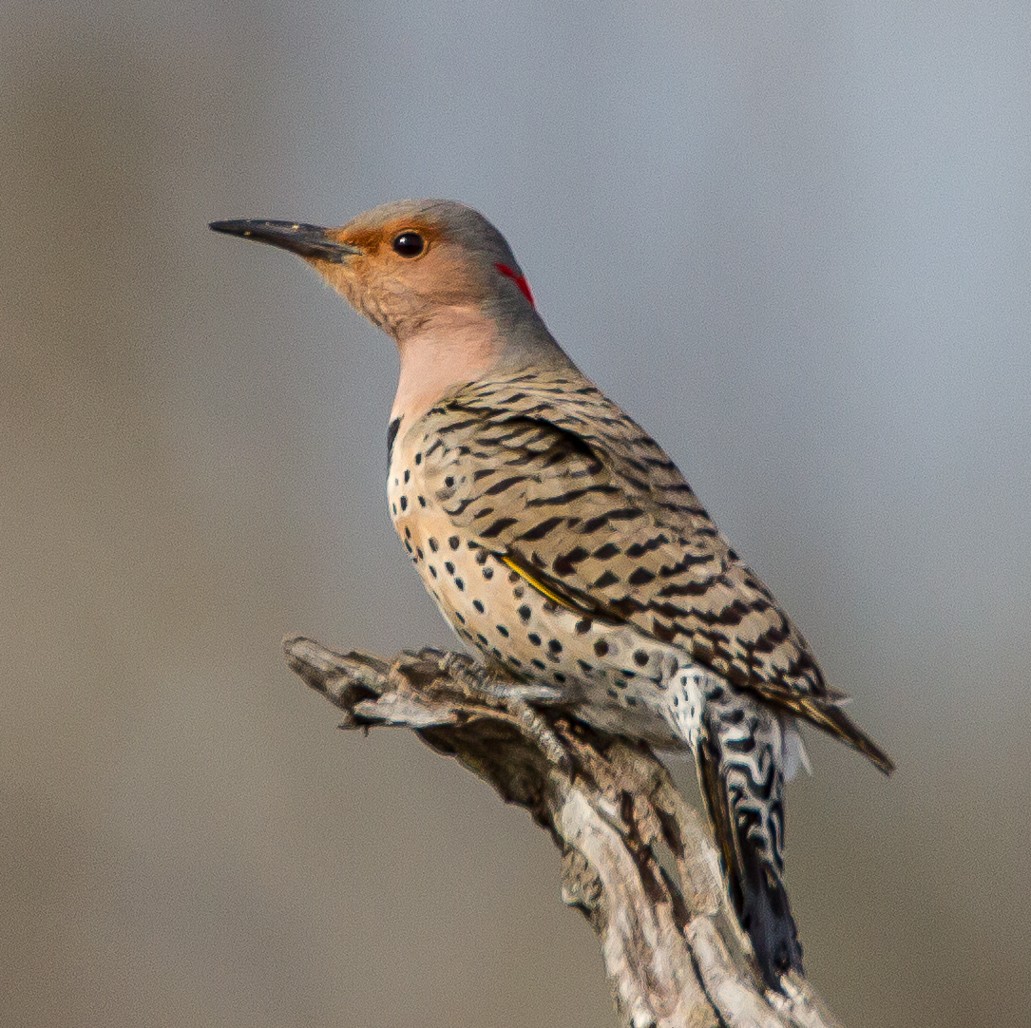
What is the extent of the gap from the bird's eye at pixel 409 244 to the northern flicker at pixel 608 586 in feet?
0.97

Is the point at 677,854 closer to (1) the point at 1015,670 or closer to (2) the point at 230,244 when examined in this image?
(1) the point at 1015,670

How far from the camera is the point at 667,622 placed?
124 inches

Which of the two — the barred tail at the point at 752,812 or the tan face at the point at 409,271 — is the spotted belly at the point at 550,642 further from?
the tan face at the point at 409,271

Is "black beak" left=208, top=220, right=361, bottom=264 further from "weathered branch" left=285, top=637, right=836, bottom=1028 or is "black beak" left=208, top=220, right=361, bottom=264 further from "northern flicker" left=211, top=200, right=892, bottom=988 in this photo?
"weathered branch" left=285, top=637, right=836, bottom=1028

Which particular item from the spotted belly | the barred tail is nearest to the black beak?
the spotted belly

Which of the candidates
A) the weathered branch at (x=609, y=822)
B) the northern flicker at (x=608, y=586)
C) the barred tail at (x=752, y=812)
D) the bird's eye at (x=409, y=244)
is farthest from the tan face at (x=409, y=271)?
the barred tail at (x=752, y=812)

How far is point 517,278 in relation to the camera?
4156 millimetres

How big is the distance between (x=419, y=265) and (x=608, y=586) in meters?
1.29

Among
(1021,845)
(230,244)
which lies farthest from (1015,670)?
(230,244)

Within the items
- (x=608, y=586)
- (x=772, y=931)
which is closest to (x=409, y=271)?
(x=608, y=586)

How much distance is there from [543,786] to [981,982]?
3.10 metres

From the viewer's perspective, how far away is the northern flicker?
3035 millimetres

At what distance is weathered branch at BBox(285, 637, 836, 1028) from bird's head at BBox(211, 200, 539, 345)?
41.3 inches

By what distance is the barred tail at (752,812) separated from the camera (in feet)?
9.41
